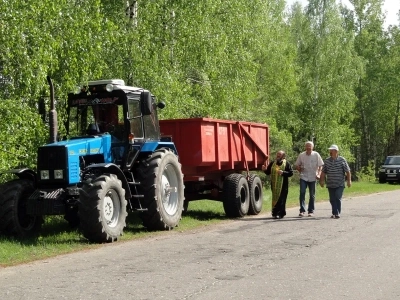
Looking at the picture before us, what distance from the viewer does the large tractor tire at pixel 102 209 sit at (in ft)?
40.1

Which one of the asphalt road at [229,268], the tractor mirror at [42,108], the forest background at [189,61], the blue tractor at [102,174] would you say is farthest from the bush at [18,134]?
the asphalt road at [229,268]

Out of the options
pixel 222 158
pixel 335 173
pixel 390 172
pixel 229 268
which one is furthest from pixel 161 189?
pixel 390 172

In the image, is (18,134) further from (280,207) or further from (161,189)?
(280,207)

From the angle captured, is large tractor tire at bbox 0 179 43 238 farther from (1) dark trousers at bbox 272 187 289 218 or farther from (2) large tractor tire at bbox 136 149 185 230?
(1) dark trousers at bbox 272 187 289 218

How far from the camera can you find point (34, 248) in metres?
11.8

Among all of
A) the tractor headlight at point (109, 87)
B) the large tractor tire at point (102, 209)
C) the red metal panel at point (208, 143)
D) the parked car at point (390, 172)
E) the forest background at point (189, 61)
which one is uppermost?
the forest background at point (189, 61)

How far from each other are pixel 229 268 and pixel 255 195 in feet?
30.9

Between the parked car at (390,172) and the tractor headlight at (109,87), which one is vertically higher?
the tractor headlight at (109,87)

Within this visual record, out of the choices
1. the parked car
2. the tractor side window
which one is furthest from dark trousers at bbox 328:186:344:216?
the parked car

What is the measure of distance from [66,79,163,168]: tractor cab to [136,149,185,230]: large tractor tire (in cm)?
41

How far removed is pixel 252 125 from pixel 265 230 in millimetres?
5085

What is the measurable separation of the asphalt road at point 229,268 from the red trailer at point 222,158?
2327mm

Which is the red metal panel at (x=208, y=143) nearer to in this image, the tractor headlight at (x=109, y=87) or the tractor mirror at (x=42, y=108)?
the tractor headlight at (x=109, y=87)

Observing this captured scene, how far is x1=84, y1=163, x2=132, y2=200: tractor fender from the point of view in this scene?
1304 cm
